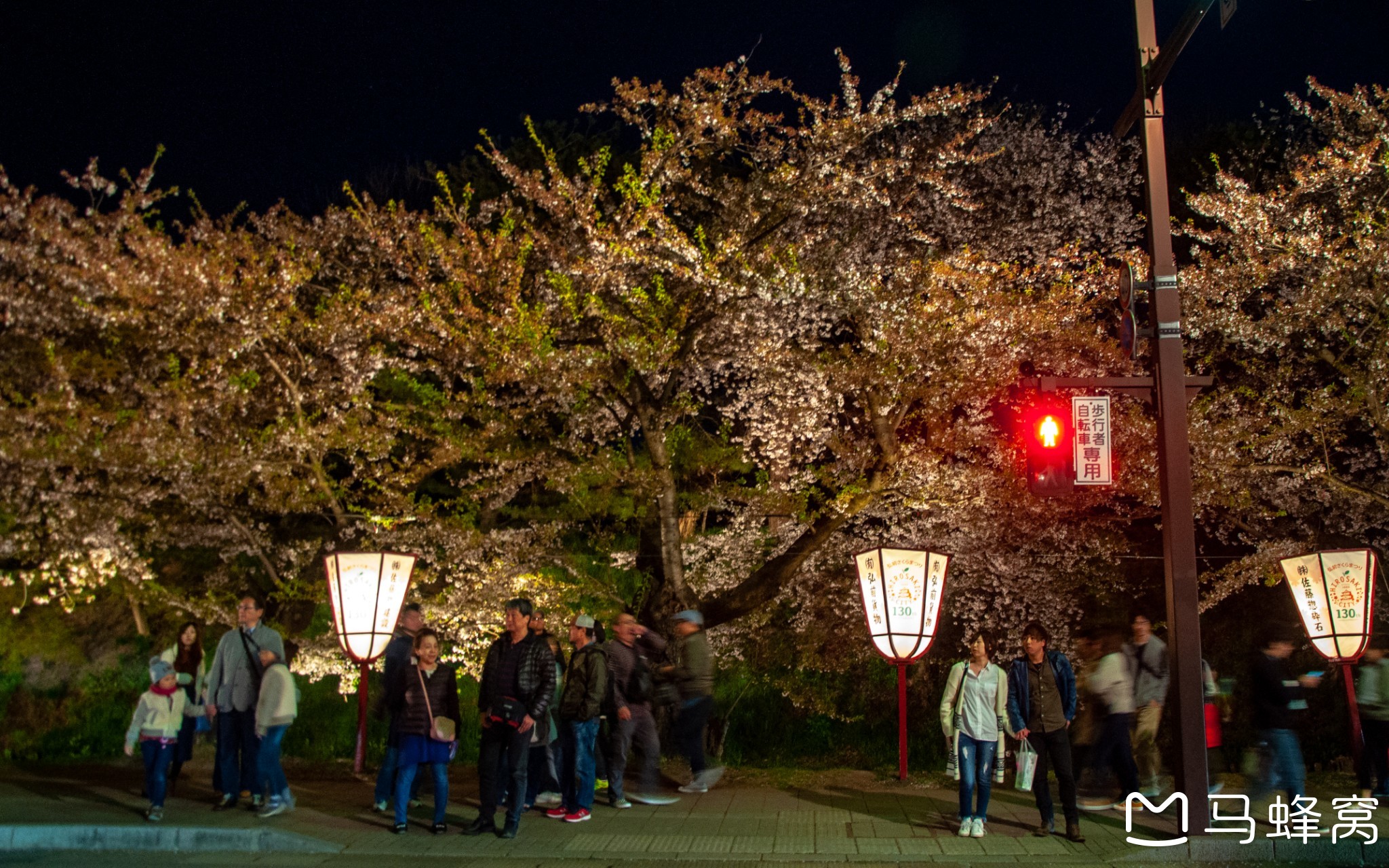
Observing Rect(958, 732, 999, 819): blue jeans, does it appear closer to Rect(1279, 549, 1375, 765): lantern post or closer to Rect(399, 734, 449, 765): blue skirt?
Rect(399, 734, 449, 765): blue skirt

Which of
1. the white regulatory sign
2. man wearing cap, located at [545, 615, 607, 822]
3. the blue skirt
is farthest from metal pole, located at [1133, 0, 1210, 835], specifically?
the blue skirt

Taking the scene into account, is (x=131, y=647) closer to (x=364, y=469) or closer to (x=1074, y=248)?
(x=364, y=469)

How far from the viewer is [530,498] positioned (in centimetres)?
1595

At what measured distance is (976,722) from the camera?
302 inches

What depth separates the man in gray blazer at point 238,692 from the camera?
845 centimetres

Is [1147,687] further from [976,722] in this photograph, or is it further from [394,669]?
[394,669]

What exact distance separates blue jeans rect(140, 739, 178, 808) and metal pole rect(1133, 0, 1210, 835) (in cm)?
819

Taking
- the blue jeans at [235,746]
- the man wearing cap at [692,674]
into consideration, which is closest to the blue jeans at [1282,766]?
the man wearing cap at [692,674]

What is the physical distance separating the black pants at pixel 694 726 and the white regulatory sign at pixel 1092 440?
4149 mm

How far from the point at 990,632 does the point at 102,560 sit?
12.7m

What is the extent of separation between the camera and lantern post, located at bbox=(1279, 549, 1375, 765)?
9.80 meters

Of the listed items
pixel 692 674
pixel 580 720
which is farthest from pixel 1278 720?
pixel 580 720

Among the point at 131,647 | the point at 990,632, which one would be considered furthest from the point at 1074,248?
the point at 131,647

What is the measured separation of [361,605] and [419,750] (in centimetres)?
217
